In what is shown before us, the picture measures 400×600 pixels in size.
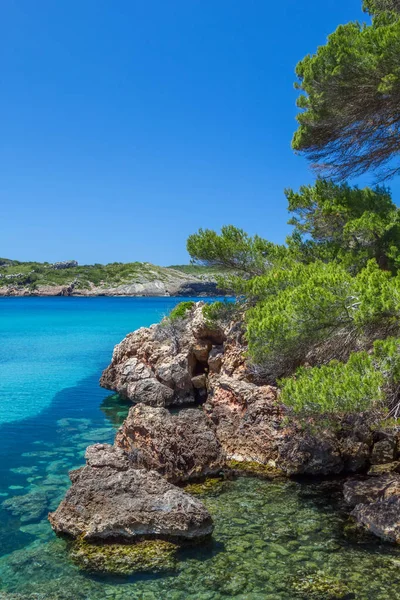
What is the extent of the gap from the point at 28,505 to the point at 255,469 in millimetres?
4778

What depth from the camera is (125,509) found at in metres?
7.80

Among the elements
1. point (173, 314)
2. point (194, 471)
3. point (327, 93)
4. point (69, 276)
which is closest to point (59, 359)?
point (173, 314)

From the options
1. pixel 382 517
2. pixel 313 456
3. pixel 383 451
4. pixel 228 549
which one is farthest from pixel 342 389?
pixel 383 451

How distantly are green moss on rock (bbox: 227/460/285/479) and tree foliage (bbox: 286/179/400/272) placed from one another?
16.0 feet

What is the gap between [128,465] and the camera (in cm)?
911

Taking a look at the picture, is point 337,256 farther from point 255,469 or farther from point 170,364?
point 170,364

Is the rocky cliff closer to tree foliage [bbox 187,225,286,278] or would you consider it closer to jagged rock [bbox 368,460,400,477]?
tree foliage [bbox 187,225,286,278]

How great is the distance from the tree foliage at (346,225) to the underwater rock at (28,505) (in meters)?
8.18

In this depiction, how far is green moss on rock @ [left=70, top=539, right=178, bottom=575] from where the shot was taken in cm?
690

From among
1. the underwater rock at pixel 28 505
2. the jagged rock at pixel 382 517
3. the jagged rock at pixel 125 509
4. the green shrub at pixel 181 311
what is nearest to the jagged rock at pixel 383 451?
the jagged rock at pixel 382 517

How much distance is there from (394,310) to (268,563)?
4.14 metres

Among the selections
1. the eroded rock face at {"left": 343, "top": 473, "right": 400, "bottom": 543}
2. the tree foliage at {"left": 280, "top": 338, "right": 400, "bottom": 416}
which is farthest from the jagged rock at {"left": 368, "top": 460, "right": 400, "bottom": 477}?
the tree foliage at {"left": 280, "top": 338, "right": 400, "bottom": 416}

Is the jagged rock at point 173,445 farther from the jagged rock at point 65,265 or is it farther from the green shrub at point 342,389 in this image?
the jagged rock at point 65,265

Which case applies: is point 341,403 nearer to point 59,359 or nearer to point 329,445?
point 329,445
